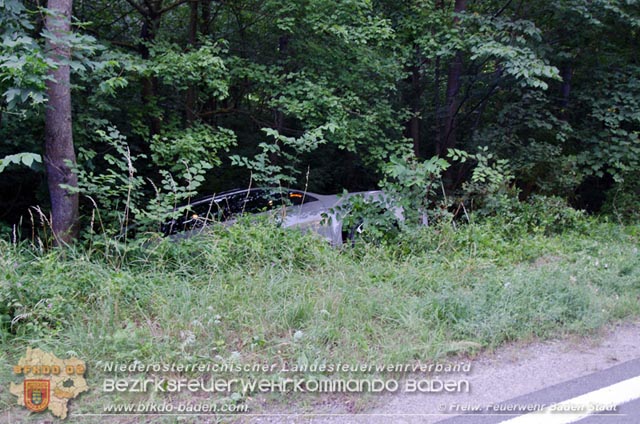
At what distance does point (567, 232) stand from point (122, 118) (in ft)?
26.9

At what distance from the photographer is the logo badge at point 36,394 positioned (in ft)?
11.0

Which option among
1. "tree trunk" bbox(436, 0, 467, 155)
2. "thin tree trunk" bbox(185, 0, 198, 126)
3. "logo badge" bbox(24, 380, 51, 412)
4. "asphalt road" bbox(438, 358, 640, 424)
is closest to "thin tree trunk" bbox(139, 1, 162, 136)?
"thin tree trunk" bbox(185, 0, 198, 126)

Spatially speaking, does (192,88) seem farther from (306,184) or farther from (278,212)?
(278,212)

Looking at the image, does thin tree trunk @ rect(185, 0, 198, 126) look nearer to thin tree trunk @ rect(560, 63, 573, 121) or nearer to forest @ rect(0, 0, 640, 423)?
forest @ rect(0, 0, 640, 423)

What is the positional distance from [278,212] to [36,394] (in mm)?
3966

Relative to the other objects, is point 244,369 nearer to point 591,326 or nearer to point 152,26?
point 591,326

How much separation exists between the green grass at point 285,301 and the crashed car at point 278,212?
24.6 inches

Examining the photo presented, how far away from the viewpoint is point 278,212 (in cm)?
693

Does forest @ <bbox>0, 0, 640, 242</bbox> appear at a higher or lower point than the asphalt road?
higher

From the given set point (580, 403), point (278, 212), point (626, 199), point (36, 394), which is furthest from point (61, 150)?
point (626, 199)

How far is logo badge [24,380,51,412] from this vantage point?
3.36 metres

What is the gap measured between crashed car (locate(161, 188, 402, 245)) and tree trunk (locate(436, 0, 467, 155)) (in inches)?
224

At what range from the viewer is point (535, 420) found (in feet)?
10.2

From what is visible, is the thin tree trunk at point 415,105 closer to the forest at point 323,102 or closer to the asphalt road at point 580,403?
the forest at point 323,102
